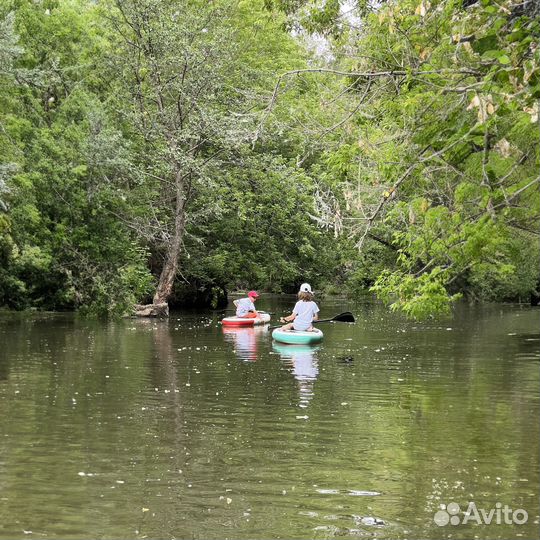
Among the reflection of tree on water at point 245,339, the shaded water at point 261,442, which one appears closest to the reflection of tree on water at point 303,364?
the shaded water at point 261,442

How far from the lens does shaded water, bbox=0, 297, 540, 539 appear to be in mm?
7738

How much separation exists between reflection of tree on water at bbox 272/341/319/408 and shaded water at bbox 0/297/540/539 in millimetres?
89

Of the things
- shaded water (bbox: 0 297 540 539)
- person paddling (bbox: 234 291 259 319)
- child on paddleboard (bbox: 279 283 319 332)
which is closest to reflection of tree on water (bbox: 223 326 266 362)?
shaded water (bbox: 0 297 540 539)

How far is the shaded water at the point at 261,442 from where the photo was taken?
774 cm

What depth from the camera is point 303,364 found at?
21031mm

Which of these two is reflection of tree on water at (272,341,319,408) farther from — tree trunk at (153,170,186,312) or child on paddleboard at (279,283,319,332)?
tree trunk at (153,170,186,312)

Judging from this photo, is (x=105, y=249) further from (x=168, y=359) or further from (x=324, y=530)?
(x=324, y=530)

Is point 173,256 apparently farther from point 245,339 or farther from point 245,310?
point 245,339

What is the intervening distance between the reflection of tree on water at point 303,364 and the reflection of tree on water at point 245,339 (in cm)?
72

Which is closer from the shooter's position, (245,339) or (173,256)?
(245,339)

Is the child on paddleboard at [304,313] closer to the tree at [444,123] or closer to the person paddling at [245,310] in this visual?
the person paddling at [245,310]

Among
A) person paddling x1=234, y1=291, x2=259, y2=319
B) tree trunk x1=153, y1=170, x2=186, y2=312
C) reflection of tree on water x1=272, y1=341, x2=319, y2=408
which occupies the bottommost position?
reflection of tree on water x1=272, y1=341, x2=319, y2=408

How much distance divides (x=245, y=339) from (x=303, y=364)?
7356mm

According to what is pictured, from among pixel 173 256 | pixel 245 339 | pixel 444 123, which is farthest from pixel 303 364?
pixel 173 256
